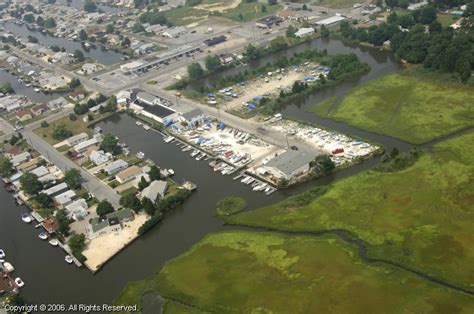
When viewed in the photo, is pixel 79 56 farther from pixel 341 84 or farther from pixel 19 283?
pixel 19 283

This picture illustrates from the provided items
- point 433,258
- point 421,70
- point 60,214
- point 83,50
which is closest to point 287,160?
point 433,258

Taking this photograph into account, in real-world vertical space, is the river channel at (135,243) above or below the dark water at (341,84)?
below

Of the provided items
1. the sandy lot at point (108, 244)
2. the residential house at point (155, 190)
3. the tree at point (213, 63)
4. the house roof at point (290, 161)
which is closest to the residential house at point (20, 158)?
the residential house at point (155, 190)

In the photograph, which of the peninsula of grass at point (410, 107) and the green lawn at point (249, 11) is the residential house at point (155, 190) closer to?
the peninsula of grass at point (410, 107)

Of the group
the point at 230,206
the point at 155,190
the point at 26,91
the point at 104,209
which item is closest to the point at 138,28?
the point at 26,91

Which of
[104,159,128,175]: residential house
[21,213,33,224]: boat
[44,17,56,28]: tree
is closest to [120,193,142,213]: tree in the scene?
[104,159,128,175]: residential house

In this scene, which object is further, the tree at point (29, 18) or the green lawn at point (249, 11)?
the tree at point (29, 18)
